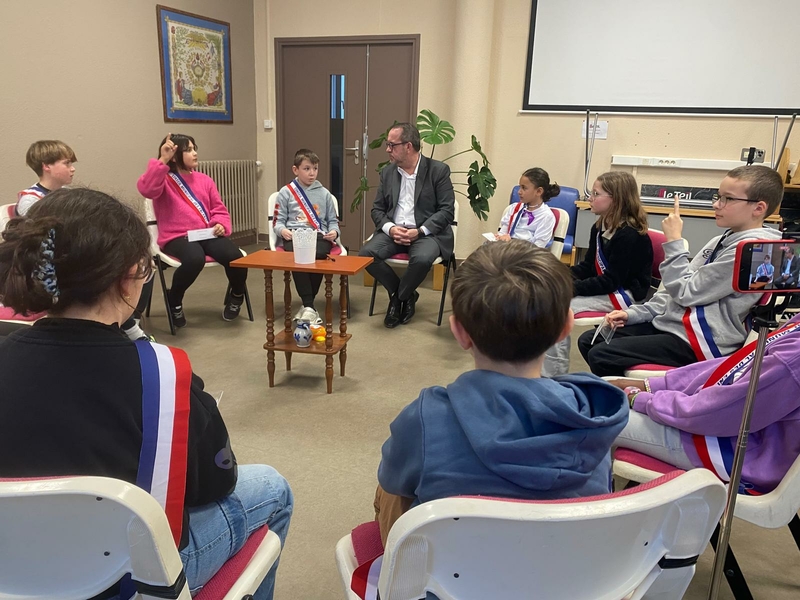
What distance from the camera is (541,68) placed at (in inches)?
195

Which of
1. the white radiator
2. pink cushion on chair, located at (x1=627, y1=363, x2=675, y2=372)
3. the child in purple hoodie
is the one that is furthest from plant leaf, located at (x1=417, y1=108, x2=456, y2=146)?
the child in purple hoodie

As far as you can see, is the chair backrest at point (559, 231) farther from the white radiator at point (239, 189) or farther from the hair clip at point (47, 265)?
the white radiator at point (239, 189)

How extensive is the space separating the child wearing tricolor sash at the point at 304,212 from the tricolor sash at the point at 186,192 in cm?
48

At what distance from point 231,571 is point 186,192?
9.73 ft

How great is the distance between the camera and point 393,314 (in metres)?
3.77

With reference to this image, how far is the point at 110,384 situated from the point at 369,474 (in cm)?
141

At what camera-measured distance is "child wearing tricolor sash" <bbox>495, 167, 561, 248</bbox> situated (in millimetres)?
3404

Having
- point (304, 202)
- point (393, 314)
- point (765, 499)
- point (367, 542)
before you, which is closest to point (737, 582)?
point (765, 499)

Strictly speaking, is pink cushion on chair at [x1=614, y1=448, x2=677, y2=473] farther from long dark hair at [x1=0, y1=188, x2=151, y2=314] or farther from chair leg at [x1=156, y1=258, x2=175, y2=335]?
chair leg at [x1=156, y1=258, x2=175, y2=335]

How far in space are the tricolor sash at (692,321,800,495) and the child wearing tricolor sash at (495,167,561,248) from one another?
80.8 inches

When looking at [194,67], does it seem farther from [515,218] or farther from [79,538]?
[79,538]

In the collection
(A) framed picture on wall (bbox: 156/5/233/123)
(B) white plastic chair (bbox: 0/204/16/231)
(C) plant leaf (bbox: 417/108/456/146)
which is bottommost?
(B) white plastic chair (bbox: 0/204/16/231)

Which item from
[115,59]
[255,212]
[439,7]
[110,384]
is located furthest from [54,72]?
[110,384]

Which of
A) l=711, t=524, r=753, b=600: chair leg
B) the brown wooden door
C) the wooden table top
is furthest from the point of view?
the brown wooden door
